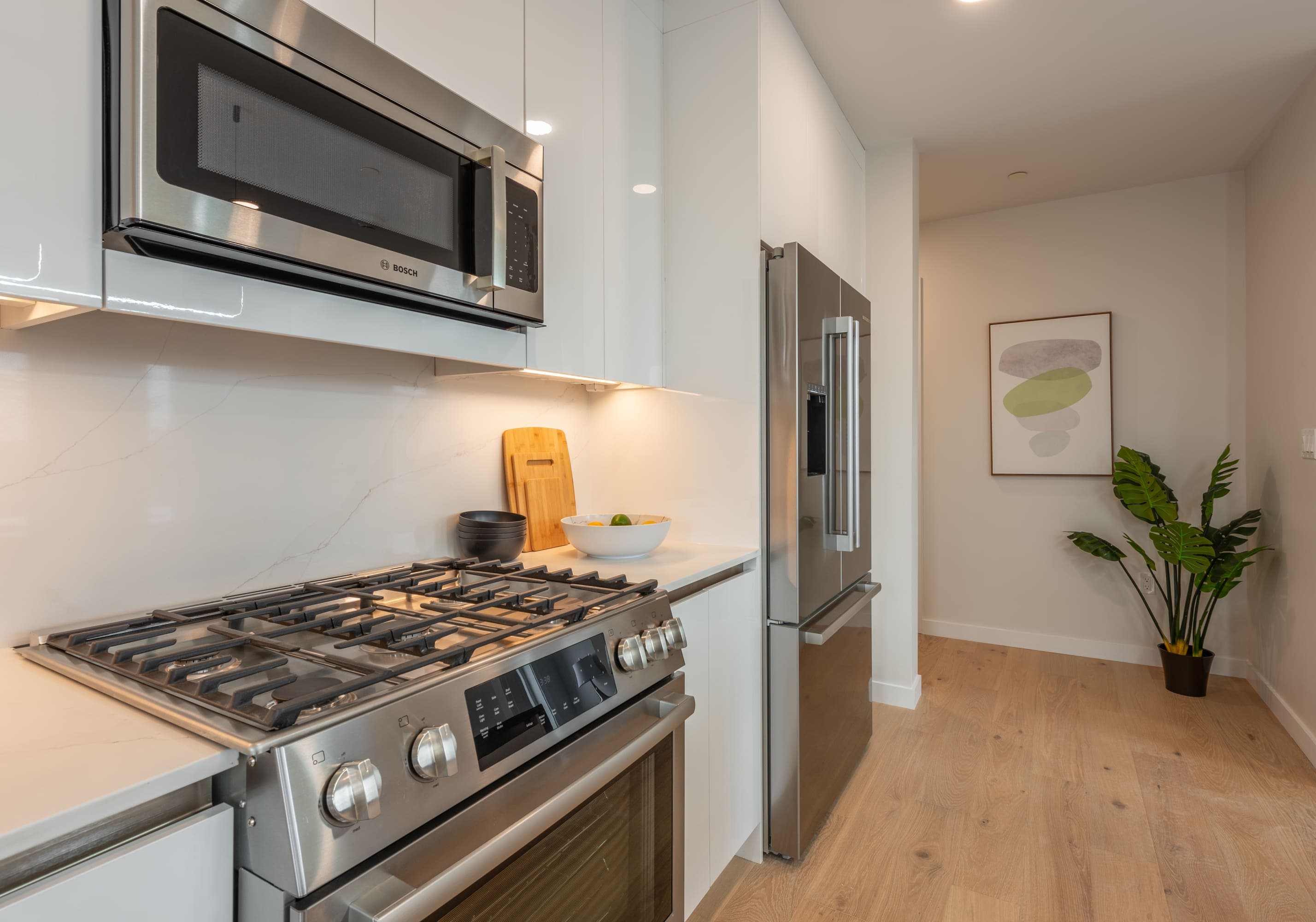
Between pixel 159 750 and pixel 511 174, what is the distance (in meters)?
1.16

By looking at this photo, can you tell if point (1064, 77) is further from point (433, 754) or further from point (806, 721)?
point (433, 754)

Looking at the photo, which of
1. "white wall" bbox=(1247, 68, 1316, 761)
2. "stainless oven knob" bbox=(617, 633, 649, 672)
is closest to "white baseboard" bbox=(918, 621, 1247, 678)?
"white wall" bbox=(1247, 68, 1316, 761)

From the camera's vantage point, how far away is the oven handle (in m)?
0.77

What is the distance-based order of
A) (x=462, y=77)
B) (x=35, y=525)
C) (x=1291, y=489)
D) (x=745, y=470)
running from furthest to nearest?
(x=1291, y=489) < (x=745, y=470) < (x=462, y=77) < (x=35, y=525)

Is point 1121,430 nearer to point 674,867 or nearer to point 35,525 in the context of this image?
point 674,867

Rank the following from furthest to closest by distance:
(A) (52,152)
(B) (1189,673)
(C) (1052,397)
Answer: (C) (1052,397) < (B) (1189,673) < (A) (52,152)

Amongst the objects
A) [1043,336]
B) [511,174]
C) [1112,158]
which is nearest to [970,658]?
[1043,336]

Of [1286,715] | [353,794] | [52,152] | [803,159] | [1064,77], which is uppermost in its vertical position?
[1064,77]

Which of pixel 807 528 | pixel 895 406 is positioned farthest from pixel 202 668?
pixel 895 406

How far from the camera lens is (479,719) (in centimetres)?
93

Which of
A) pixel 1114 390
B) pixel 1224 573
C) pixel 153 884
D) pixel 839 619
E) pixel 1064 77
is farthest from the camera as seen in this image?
pixel 1114 390

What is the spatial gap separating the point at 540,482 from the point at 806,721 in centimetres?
102

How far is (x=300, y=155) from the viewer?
1.06 metres

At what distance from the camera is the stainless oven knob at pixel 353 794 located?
0.72 metres
